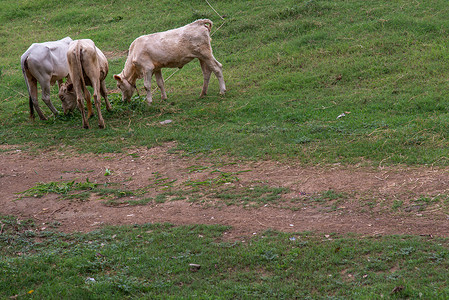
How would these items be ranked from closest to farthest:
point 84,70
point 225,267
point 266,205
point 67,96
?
point 225,267
point 266,205
point 84,70
point 67,96

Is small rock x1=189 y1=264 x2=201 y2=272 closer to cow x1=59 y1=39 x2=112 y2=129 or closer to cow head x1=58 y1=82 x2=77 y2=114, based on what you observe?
cow x1=59 y1=39 x2=112 y2=129

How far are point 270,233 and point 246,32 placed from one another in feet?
32.6

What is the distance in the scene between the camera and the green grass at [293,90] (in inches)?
298

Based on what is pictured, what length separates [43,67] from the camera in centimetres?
1038

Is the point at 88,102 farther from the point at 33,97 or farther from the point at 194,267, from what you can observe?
the point at 194,267

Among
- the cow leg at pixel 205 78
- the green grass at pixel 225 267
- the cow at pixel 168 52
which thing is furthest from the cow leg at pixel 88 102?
the green grass at pixel 225 267

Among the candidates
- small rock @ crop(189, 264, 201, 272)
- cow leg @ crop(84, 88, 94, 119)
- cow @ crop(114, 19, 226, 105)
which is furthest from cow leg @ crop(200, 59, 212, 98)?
small rock @ crop(189, 264, 201, 272)

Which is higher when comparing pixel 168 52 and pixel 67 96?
pixel 168 52

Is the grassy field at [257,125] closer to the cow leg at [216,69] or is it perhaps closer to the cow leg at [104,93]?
the cow leg at [216,69]

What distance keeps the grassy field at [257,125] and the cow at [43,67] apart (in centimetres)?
58

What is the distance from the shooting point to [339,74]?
10570 mm

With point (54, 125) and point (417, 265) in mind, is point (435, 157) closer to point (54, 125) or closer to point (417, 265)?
point (417, 265)

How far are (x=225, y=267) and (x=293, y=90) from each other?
6.53 metres

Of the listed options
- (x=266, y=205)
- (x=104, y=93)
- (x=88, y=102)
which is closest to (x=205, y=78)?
(x=104, y=93)
